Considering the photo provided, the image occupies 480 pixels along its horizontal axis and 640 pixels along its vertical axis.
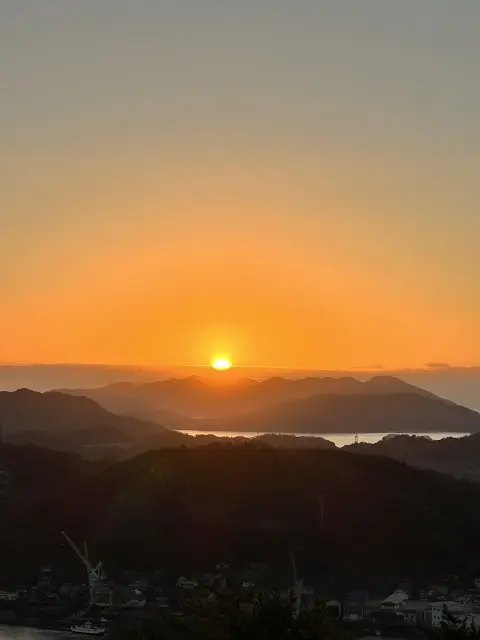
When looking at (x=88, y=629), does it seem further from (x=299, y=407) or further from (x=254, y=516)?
(x=299, y=407)

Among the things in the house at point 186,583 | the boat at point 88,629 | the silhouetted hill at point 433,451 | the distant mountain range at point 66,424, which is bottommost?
the boat at point 88,629

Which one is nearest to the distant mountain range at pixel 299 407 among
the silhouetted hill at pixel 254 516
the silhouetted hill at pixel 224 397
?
the silhouetted hill at pixel 224 397

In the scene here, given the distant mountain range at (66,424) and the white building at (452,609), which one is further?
the distant mountain range at (66,424)

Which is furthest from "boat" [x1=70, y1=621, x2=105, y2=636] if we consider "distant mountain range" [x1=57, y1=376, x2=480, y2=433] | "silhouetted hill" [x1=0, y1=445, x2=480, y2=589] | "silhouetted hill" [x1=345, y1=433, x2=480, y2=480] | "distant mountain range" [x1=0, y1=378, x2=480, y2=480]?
"distant mountain range" [x1=57, y1=376, x2=480, y2=433]

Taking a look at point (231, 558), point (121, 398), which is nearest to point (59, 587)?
point (231, 558)

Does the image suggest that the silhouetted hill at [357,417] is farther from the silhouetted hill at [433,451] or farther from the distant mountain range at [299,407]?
the silhouetted hill at [433,451]

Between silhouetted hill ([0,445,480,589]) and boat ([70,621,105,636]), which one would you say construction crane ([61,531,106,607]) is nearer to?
silhouetted hill ([0,445,480,589])
